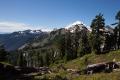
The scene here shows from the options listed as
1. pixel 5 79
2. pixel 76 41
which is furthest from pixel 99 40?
pixel 5 79

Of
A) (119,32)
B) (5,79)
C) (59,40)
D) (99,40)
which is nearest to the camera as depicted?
(5,79)

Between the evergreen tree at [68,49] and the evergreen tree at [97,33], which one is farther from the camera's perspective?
the evergreen tree at [68,49]

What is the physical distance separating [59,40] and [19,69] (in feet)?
209

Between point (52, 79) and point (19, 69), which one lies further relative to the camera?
point (19, 69)

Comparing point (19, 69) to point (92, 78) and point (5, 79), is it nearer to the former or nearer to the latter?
point (5, 79)

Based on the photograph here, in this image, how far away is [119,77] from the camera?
3919cm

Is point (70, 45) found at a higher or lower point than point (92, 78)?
higher

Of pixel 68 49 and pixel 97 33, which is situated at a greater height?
pixel 97 33

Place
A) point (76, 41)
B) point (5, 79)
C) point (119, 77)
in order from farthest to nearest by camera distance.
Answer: point (76, 41) → point (5, 79) → point (119, 77)

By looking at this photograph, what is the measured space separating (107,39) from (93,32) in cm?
1970

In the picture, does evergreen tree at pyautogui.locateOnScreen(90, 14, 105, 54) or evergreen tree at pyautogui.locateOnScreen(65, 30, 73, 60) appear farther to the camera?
evergreen tree at pyautogui.locateOnScreen(65, 30, 73, 60)

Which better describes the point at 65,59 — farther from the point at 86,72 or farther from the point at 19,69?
the point at 86,72

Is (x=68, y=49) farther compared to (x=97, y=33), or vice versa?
(x=68, y=49)

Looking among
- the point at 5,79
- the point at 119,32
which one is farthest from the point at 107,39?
the point at 5,79
